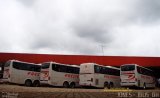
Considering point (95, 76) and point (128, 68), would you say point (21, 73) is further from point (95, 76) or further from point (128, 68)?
point (128, 68)

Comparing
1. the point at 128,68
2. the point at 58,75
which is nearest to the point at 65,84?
the point at 58,75

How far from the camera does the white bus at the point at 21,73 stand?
1062 inches

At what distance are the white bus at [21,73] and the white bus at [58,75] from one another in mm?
1790

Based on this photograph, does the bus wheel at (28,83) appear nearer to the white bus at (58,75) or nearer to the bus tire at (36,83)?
the bus tire at (36,83)

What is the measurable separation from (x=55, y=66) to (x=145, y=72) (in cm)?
1068

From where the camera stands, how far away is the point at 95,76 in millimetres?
27031

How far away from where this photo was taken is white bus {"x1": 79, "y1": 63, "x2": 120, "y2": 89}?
88.4ft

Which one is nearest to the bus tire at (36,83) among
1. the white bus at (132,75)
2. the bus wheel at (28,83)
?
the bus wheel at (28,83)

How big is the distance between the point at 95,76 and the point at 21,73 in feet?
25.7

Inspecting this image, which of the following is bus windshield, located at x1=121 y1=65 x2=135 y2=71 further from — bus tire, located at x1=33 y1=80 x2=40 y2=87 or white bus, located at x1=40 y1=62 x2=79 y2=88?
bus tire, located at x1=33 y1=80 x2=40 y2=87

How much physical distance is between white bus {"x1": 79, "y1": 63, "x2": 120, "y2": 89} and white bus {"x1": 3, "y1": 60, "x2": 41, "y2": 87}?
514 cm

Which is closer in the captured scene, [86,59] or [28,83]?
[28,83]

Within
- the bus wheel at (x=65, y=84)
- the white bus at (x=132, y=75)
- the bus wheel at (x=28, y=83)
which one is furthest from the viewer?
the bus wheel at (x=28, y=83)

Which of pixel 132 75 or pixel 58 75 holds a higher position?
pixel 132 75
